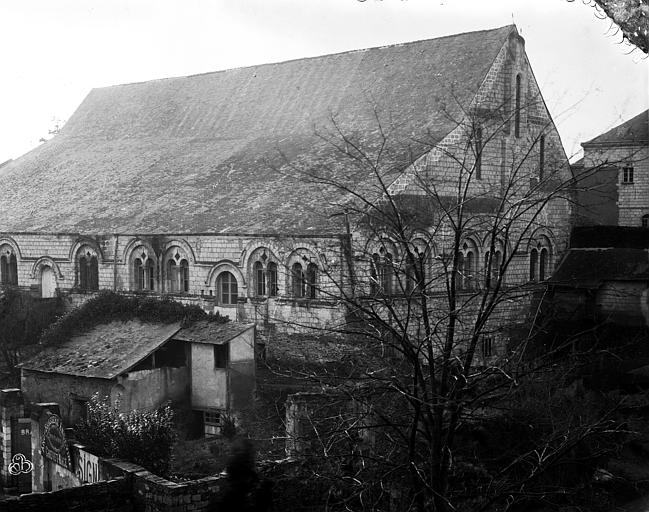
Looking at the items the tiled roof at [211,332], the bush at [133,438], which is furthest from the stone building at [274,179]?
the bush at [133,438]

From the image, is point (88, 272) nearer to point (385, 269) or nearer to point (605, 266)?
point (385, 269)

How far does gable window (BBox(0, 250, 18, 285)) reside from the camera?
3422 cm

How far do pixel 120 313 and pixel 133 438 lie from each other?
10198 mm

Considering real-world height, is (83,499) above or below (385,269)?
below

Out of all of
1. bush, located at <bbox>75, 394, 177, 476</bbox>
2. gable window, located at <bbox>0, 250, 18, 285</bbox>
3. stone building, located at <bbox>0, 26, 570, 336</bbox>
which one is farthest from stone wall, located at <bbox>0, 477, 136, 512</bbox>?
gable window, located at <bbox>0, 250, 18, 285</bbox>

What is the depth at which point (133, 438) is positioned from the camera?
19.2 m

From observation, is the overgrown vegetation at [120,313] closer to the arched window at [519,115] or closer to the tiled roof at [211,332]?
the tiled roof at [211,332]

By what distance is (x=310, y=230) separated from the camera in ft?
81.8

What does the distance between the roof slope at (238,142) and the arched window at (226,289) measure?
1.63 m

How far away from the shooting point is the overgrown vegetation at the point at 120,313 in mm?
27047

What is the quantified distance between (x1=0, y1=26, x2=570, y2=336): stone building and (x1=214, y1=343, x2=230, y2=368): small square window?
6.22 feet

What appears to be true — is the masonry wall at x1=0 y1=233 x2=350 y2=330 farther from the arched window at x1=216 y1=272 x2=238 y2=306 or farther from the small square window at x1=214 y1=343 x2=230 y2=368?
the small square window at x1=214 y1=343 x2=230 y2=368

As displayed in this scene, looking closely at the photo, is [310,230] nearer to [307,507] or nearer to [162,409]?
[162,409]
